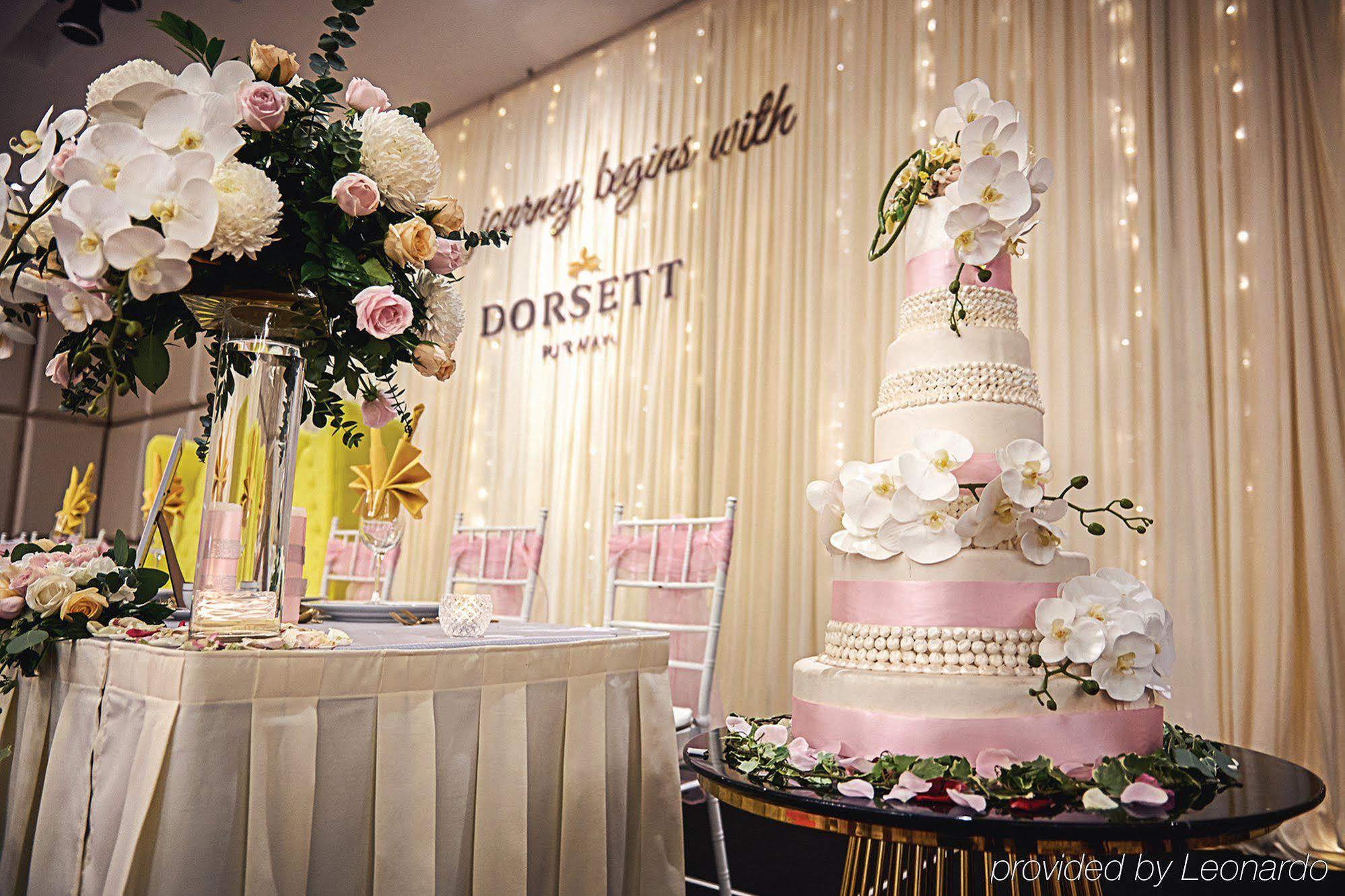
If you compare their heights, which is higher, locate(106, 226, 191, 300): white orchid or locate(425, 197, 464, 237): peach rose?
locate(425, 197, 464, 237): peach rose

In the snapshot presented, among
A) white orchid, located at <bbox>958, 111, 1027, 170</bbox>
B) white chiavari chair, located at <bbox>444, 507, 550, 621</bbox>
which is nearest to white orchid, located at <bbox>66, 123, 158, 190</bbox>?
white orchid, located at <bbox>958, 111, 1027, 170</bbox>

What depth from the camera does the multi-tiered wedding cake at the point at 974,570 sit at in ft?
3.70

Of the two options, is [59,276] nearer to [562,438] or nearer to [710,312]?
[710,312]

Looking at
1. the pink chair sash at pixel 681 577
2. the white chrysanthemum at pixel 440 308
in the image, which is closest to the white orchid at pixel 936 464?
the white chrysanthemum at pixel 440 308

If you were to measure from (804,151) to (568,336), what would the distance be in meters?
1.72

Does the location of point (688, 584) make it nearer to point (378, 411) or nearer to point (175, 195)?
point (378, 411)

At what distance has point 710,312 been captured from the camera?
446cm

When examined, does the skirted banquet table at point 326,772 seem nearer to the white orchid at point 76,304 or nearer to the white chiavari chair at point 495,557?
the white orchid at point 76,304

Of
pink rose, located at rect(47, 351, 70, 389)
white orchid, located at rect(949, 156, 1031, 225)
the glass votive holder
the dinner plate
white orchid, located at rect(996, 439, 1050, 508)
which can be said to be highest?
white orchid, located at rect(949, 156, 1031, 225)

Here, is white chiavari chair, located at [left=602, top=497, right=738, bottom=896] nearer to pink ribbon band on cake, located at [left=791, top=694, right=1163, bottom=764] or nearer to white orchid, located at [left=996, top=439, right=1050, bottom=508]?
pink ribbon band on cake, located at [left=791, top=694, right=1163, bottom=764]

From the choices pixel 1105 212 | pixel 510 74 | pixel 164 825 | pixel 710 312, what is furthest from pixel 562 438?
pixel 164 825

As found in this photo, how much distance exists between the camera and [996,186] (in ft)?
4.10

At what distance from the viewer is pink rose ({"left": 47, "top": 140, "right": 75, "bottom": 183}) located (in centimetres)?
106

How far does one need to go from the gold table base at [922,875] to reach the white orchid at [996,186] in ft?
2.75
